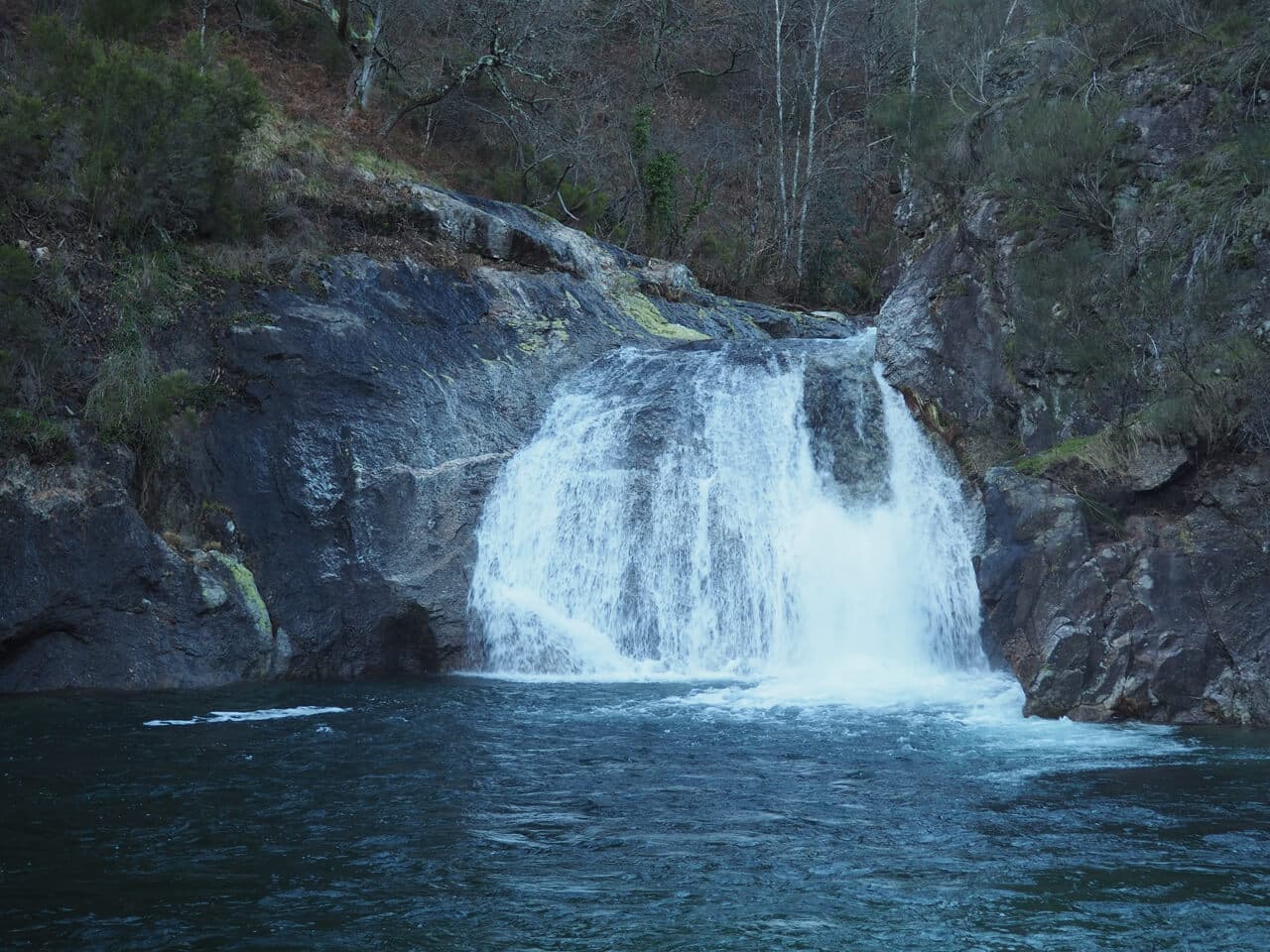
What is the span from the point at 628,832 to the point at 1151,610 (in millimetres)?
6411

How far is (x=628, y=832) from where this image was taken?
7078 mm

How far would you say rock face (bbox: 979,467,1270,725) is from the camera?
10.6 meters

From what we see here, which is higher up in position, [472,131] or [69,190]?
[472,131]

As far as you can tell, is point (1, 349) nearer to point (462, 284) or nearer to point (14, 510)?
point (14, 510)

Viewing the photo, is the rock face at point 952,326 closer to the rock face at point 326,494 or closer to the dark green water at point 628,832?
the rock face at point 326,494

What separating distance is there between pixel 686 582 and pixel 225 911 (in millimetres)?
9334

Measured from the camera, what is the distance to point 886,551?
47.9 feet

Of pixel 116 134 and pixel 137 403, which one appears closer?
pixel 137 403

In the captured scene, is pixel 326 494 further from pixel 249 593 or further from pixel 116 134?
pixel 116 134

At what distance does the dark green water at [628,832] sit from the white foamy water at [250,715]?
0.82 ft

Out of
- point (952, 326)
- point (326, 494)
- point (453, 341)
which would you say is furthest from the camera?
point (453, 341)

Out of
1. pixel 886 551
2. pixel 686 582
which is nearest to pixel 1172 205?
pixel 886 551

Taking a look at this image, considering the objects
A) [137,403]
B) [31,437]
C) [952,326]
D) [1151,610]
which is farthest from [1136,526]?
[31,437]

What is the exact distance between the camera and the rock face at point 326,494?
12.3m
